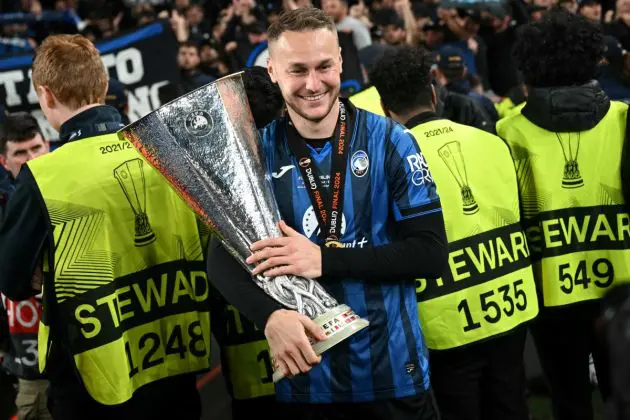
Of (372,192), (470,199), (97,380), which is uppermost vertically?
(372,192)

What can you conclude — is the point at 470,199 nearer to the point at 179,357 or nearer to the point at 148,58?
the point at 179,357

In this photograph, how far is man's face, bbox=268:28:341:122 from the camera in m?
2.45

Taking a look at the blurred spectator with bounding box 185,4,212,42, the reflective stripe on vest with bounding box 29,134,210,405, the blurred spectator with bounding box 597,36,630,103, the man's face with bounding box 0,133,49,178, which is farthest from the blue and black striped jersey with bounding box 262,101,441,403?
the blurred spectator with bounding box 185,4,212,42

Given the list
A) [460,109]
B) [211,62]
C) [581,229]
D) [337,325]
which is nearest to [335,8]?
[211,62]

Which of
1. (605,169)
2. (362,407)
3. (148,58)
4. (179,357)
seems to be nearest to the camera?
(362,407)

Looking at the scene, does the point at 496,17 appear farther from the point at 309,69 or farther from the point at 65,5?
the point at 65,5

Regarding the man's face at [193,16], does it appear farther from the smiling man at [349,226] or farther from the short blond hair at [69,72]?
the smiling man at [349,226]

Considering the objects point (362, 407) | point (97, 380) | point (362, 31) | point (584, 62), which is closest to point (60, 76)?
point (97, 380)

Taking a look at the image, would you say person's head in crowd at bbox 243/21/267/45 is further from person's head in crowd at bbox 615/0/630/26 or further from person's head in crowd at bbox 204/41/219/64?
person's head in crowd at bbox 615/0/630/26

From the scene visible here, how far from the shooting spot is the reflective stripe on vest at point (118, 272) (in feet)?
9.57

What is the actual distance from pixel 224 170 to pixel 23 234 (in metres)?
0.82

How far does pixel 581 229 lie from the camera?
362 centimetres

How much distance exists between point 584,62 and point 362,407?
1.82 m

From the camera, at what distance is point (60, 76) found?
3.01 metres
